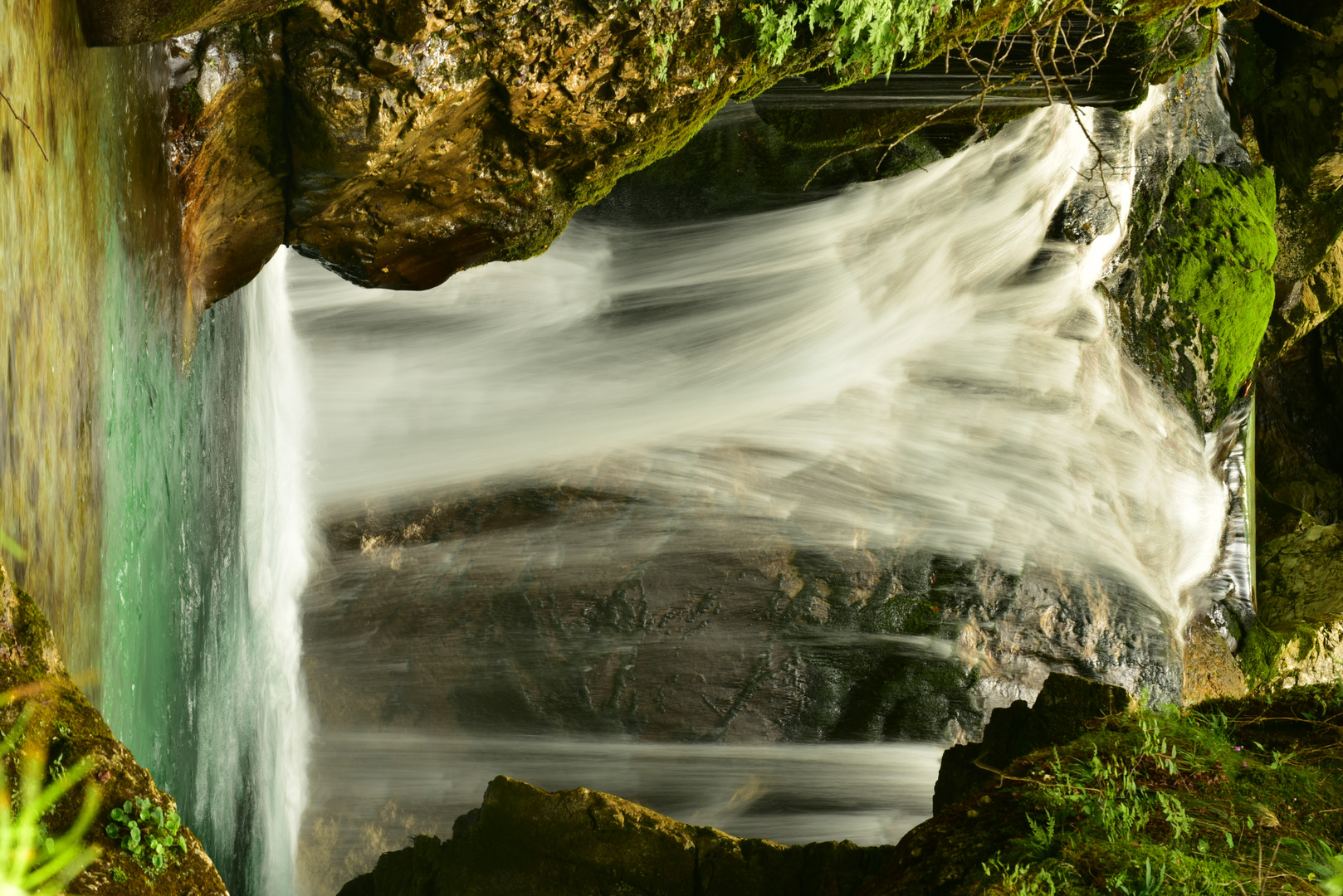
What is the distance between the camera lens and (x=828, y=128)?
660 cm

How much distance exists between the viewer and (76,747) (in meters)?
1.96

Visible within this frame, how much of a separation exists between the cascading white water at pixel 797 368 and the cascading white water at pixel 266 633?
33 centimetres

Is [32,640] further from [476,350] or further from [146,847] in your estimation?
[476,350]

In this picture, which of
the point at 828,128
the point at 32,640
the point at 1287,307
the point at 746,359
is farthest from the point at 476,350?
the point at 1287,307

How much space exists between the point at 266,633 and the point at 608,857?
3.49 m

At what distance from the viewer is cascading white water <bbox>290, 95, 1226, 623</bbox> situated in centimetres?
740

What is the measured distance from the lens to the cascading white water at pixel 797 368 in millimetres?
7402

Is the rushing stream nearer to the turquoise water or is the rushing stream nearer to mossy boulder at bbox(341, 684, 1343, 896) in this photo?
the turquoise water

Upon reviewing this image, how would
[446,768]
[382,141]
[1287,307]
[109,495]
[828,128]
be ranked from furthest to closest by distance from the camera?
[1287,307], [446,768], [828,128], [382,141], [109,495]

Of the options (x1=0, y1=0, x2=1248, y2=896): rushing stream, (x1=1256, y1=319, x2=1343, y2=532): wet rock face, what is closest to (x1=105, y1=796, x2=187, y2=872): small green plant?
(x1=0, y1=0, x2=1248, y2=896): rushing stream

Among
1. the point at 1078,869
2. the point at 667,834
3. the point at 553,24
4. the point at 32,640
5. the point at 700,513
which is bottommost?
the point at 667,834

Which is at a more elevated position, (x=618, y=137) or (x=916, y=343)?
(x=618, y=137)

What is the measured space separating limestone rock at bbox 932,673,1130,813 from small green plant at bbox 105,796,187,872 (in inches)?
137

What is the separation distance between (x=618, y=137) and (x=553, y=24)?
0.68 m
